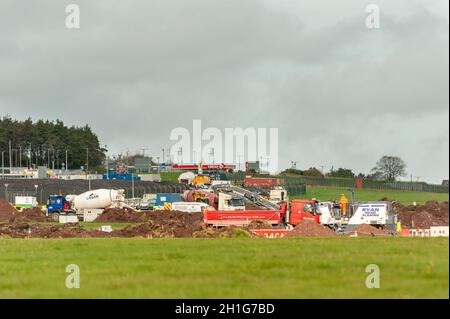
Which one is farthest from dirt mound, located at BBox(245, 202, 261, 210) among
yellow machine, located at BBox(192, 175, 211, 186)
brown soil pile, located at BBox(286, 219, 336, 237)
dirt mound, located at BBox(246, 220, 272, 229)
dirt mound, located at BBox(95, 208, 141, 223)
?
yellow machine, located at BBox(192, 175, 211, 186)

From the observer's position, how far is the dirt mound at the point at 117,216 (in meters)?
72.6

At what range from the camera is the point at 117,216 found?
7406cm

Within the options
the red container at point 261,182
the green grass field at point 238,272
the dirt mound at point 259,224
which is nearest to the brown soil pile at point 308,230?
the dirt mound at point 259,224

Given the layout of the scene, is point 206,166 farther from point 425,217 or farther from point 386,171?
point 425,217

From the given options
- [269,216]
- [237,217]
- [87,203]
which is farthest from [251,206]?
[87,203]

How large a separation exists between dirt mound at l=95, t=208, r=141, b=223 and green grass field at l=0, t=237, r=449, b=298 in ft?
164

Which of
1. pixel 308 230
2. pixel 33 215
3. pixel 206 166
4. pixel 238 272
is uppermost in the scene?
pixel 206 166

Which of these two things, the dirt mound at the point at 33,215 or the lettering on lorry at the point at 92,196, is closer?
the dirt mound at the point at 33,215

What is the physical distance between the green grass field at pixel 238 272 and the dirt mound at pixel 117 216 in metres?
50.0

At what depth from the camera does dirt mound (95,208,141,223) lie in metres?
72.6

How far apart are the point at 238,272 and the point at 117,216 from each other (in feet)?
191

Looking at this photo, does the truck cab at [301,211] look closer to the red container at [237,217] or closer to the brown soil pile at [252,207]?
the red container at [237,217]
